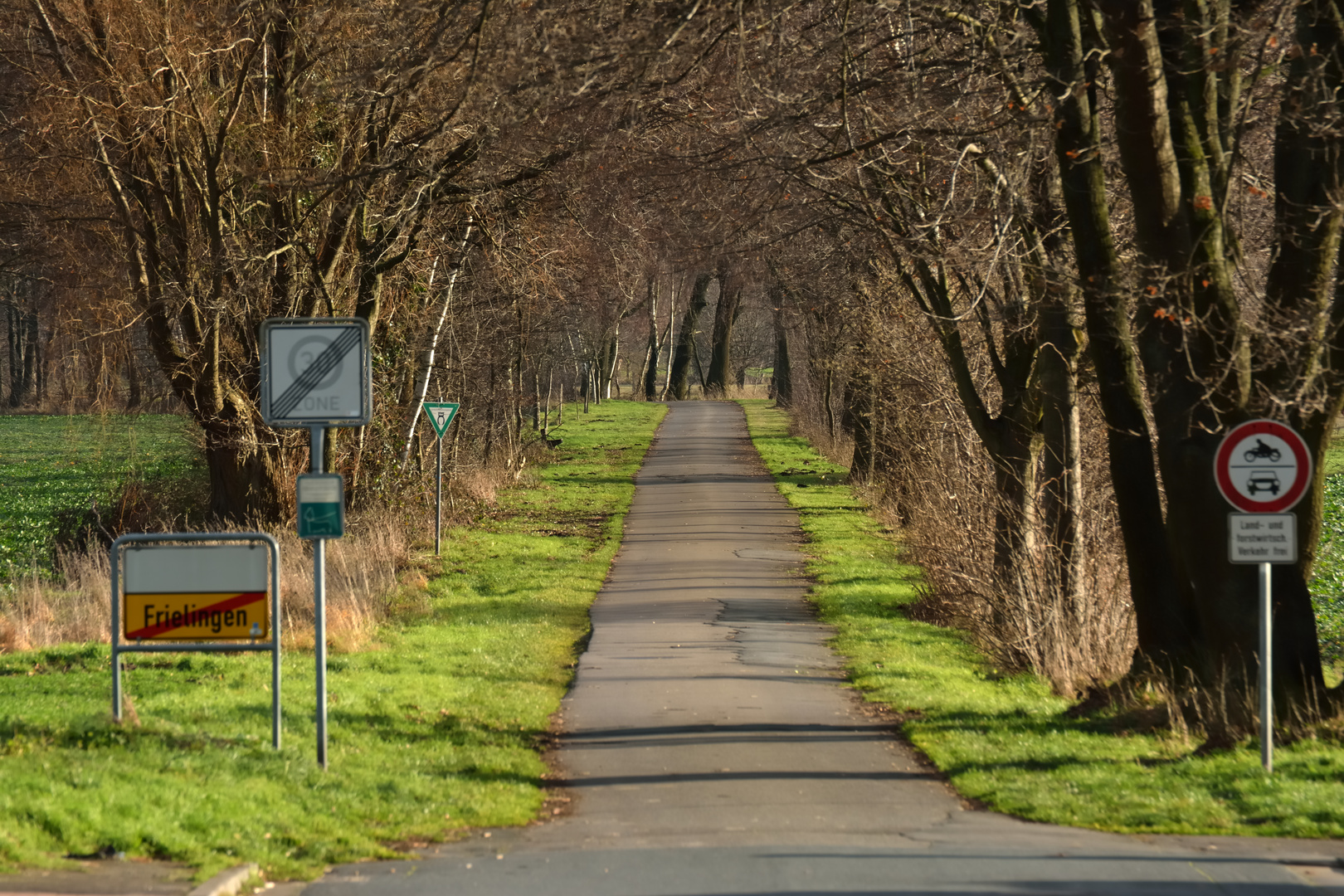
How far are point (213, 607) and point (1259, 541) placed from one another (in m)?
6.98

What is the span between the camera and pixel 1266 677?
926 centimetres

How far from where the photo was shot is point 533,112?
35.1 feet

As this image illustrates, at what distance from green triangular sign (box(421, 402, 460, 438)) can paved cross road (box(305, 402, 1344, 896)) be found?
5.93 m

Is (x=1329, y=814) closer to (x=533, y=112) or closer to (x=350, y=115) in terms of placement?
(x=533, y=112)

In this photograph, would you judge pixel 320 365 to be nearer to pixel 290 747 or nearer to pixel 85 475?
pixel 290 747

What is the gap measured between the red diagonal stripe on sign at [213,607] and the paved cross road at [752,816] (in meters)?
2.33

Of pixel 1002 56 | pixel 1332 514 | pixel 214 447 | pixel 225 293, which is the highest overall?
pixel 1002 56

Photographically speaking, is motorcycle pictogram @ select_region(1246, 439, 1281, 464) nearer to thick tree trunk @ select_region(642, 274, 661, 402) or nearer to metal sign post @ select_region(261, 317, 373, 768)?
metal sign post @ select_region(261, 317, 373, 768)

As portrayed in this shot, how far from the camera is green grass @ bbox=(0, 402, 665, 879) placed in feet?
23.0

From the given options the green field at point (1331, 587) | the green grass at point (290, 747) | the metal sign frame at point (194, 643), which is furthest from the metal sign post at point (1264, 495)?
the metal sign frame at point (194, 643)

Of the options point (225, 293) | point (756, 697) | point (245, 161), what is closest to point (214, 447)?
point (225, 293)

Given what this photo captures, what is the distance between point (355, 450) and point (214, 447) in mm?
2928

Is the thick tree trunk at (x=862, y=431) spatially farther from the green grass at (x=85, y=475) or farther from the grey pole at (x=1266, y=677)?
Result: the grey pole at (x=1266, y=677)

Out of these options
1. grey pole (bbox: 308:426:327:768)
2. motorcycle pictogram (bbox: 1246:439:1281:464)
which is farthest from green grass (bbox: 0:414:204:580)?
motorcycle pictogram (bbox: 1246:439:1281:464)
